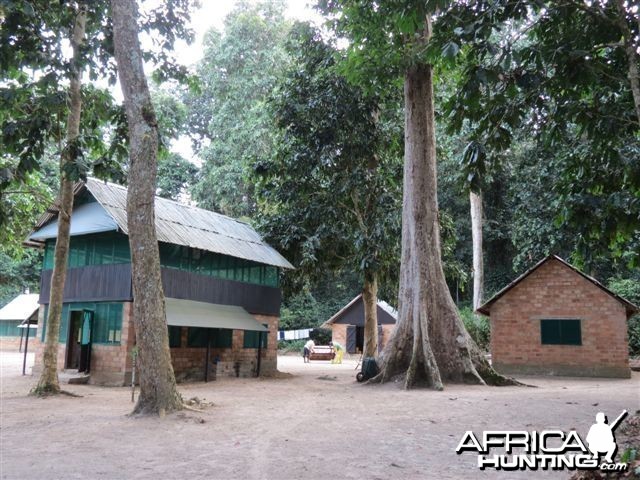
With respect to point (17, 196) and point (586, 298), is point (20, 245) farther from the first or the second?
point (586, 298)

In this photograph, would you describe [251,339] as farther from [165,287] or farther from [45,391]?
[45,391]

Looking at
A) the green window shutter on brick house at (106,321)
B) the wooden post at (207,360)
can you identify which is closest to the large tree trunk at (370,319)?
the wooden post at (207,360)

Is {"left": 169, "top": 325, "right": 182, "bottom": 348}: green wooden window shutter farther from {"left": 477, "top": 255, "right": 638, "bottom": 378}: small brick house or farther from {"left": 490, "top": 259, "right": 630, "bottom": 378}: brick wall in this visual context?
{"left": 490, "top": 259, "right": 630, "bottom": 378}: brick wall

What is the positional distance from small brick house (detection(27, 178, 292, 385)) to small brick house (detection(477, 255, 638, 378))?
330 inches

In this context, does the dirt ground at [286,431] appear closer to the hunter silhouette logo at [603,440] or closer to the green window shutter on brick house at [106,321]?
the hunter silhouette logo at [603,440]

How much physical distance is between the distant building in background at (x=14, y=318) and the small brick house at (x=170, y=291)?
66.6 feet

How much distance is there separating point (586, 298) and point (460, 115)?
43.8 ft

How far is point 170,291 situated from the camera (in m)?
16.9

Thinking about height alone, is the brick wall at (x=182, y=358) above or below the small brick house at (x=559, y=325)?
below

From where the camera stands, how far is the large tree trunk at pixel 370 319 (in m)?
20.3

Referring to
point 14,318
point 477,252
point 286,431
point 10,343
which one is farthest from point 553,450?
point 10,343

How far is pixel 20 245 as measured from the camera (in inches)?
745

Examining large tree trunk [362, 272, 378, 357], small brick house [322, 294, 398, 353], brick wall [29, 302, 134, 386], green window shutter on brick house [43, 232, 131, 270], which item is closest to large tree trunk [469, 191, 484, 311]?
small brick house [322, 294, 398, 353]

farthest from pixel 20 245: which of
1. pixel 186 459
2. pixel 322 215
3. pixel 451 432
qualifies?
pixel 451 432
